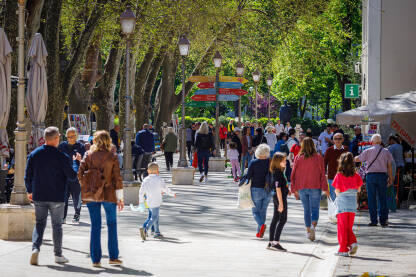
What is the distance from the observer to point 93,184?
9.26 metres

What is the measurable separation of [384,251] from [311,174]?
6.70 ft

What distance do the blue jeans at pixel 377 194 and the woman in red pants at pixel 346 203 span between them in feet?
9.76

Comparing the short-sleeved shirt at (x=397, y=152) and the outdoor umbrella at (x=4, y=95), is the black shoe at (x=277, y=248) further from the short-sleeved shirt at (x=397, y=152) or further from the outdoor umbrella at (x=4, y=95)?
the short-sleeved shirt at (x=397, y=152)

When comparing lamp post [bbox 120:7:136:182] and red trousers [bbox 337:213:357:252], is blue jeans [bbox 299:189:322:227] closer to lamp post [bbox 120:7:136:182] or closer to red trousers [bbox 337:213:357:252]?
red trousers [bbox 337:213:357:252]

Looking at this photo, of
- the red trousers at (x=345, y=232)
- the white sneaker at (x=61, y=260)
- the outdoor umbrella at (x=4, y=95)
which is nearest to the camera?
the white sneaker at (x=61, y=260)

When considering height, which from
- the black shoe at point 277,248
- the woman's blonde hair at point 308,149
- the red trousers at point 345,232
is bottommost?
the black shoe at point 277,248

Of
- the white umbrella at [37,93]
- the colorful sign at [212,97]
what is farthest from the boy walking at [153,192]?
the colorful sign at [212,97]

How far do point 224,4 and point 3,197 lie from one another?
19.3m

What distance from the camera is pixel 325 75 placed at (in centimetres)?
5703

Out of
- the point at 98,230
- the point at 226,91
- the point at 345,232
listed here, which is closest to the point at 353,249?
the point at 345,232

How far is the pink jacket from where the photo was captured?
1241 centimetres

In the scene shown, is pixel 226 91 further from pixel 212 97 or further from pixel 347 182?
pixel 347 182

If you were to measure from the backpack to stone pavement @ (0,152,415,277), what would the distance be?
2.69 feet

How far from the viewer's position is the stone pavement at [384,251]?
30.2 feet
